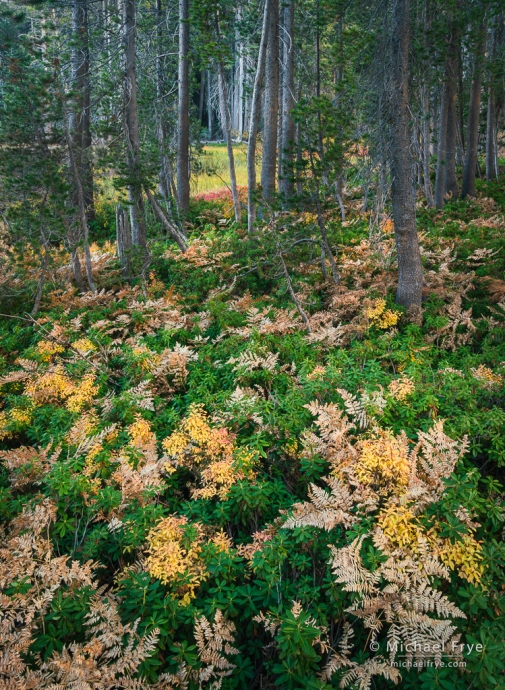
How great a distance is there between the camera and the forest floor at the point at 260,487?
307 centimetres

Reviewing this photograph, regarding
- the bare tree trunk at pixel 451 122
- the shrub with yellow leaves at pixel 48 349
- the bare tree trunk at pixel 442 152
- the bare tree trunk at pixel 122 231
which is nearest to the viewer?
the shrub with yellow leaves at pixel 48 349

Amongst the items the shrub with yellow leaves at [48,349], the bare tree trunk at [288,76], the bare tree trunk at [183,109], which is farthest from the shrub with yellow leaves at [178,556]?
the bare tree trunk at [183,109]

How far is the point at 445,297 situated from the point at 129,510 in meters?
5.44

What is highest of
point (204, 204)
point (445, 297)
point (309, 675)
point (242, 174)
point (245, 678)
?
point (242, 174)

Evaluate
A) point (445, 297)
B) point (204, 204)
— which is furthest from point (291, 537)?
point (204, 204)

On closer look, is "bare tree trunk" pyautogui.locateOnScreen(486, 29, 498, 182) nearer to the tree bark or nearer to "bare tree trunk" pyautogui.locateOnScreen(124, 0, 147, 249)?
"bare tree trunk" pyautogui.locateOnScreen(124, 0, 147, 249)

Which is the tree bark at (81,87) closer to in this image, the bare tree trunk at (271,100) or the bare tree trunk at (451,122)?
the bare tree trunk at (271,100)

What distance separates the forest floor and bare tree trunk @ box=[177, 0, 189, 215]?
7.42 metres

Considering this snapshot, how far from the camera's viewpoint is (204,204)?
15938 mm

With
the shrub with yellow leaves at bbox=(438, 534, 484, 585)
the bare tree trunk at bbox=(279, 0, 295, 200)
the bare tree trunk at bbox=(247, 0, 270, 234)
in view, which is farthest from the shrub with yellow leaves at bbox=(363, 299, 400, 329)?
the bare tree trunk at bbox=(279, 0, 295, 200)

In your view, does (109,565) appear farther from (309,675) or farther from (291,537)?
(309,675)

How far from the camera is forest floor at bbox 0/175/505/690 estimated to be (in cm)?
307

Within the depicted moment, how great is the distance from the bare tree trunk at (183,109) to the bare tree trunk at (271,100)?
94.5 inches

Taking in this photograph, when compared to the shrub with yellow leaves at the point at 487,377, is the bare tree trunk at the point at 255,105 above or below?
above
